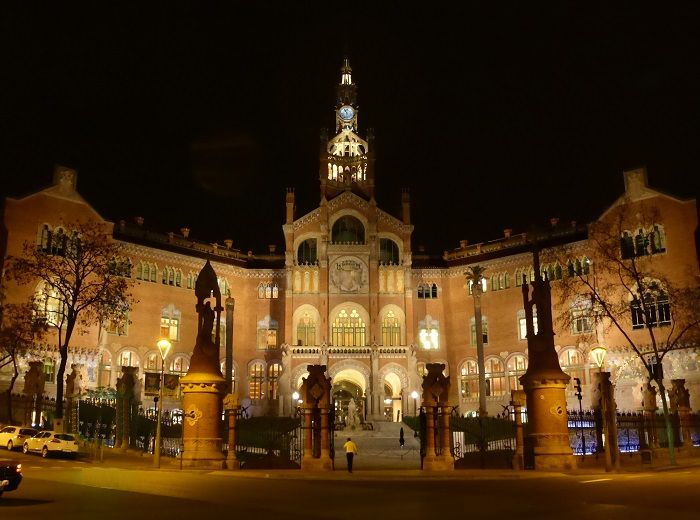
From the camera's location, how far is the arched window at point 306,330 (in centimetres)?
6431

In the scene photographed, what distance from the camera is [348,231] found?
6744 centimetres

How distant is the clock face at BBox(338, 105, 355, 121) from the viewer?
83125 mm

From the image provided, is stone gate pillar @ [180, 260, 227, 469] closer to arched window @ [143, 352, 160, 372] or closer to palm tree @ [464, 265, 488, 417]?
palm tree @ [464, 265, 488, 417]

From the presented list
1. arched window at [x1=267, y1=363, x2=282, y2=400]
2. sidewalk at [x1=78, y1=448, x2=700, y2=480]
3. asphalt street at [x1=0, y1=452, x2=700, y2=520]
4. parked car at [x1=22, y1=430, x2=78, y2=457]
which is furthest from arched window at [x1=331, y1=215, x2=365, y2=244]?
asphalt street at [x1=0, y1=452, x2=700, y2=520]

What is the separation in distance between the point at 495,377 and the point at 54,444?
42.0m

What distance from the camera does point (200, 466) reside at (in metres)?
26.0

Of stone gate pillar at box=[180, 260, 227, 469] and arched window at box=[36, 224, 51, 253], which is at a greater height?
arched window at box=[36, 224, 51, 253]

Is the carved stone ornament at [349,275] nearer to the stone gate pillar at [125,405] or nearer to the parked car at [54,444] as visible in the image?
the stone gate pillar at [125,405]

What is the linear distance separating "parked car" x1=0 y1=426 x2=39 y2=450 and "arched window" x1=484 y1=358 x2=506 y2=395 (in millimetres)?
41440

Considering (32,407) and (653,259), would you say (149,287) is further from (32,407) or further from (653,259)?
(653,259)

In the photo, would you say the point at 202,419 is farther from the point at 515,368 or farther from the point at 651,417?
the point at 515,368

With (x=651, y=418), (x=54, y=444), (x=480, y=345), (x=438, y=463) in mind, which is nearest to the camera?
(x=438, y=463)

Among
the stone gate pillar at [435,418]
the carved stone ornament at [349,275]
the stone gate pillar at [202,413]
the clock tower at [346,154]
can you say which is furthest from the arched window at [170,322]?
the stone gate pillar at [435,418]

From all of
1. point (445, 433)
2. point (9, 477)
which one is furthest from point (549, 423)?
point (9, 477)
